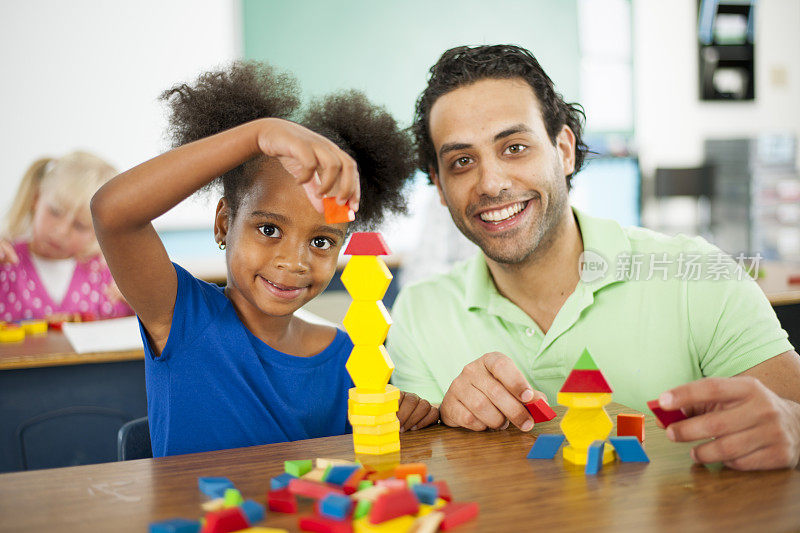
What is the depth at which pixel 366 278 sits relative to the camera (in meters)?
1.18

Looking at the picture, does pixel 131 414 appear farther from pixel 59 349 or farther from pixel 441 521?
pixel 441 521

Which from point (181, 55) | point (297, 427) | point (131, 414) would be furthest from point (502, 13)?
point (297, 427)

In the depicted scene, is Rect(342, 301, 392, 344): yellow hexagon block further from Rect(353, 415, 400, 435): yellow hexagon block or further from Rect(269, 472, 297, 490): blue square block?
Rect(269, 472, 297, 490): blue square block

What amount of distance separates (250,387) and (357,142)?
2.34ft

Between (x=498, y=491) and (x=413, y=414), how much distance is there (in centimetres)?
41

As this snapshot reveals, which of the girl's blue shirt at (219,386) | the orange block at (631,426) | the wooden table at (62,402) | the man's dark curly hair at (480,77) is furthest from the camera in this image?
the wooden table at (62,402)

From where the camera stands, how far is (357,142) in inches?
75.4

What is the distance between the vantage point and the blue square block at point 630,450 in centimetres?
108

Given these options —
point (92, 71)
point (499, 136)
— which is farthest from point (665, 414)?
point (92, 71)

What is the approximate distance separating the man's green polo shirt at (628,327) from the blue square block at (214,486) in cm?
91

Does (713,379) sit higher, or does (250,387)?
(713,379)

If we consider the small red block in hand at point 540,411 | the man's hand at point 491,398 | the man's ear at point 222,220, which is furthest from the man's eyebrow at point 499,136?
the small red block in hand at point 540,411

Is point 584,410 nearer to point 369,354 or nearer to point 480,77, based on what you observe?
point 369,354

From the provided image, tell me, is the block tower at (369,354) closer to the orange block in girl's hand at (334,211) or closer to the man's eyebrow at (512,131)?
the orange block in girl's hand at (334,211)
